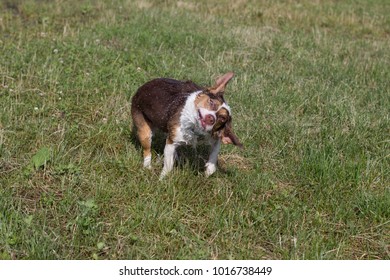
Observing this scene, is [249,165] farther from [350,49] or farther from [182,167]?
[350,49]

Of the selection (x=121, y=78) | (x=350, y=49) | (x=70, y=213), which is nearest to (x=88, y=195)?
(x=70, y=213)

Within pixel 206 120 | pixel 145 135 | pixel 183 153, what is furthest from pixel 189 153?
pixel 206 120

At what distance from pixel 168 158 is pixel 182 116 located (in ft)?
1.57

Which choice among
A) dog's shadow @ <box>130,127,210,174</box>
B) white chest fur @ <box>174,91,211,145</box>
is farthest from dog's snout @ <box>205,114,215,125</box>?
dog's shadow @ <box>130,127,210,174</box>

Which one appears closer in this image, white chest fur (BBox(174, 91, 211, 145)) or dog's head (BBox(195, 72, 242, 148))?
dog's head (BBox(195, 72, 242, 148))

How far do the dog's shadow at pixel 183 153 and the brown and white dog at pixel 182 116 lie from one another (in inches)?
7.2

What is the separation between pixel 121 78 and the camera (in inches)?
273

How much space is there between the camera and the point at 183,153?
209 inches

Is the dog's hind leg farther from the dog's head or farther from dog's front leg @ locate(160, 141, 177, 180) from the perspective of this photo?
the dog's head

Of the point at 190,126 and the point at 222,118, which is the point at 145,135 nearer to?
the point at 190,126

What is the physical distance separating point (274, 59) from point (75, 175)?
17.0ft

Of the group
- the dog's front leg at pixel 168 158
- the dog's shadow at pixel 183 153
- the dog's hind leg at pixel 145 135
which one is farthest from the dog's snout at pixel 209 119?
the dog's hind leg at pixel 145 135

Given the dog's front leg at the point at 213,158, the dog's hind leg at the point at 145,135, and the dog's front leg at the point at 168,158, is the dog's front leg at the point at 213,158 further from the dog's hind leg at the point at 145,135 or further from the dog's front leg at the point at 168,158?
the dog's hind leg at the point at 145,135

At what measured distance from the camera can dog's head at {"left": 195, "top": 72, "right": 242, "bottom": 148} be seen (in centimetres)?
409
